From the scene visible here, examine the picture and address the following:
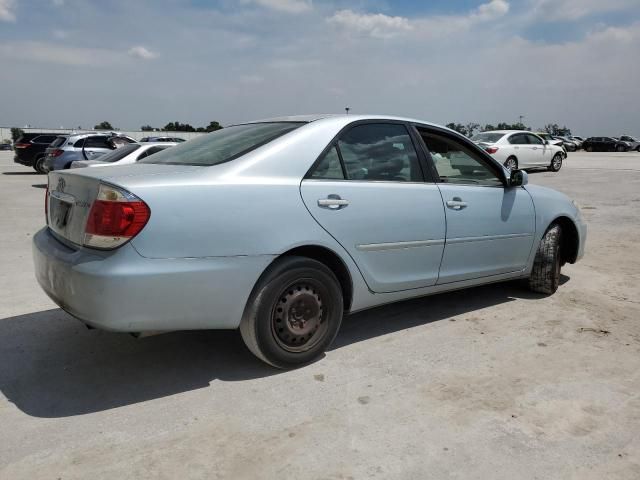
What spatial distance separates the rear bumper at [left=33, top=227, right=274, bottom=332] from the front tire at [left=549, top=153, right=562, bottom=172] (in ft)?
66.6

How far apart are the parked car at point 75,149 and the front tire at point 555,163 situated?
1546 centimetres

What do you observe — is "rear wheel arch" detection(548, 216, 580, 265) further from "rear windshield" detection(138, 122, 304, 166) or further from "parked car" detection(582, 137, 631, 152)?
"parked car" detection(582, 137, 631, 152)

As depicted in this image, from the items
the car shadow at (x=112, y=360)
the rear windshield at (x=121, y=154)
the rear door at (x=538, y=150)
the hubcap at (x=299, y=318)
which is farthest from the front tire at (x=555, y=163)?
the hubcap at (x=299, y=318)

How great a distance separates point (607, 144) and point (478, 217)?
176 feet

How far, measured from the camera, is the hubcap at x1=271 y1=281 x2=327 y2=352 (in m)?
3.33

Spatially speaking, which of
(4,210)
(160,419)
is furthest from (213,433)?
(4,210)

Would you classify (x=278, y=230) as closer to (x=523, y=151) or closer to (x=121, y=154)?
(x=121, y=154)

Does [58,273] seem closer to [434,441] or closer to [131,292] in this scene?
[131,292]

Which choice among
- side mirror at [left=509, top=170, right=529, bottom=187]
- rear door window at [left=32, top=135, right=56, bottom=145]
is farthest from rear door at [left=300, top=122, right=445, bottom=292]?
rear door window at [left=32, top=135, right=56, bottom=145]

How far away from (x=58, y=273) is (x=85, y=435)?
0.87 metres

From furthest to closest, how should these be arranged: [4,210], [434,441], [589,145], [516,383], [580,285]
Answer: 1. [589,145]
2. [4,210]
3. [580,285]
4. [516,383]
5. [434,441]

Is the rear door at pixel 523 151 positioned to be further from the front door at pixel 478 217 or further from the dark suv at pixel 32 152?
the dark suv at pixel 32 152

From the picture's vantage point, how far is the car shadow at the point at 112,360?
312 centimetres

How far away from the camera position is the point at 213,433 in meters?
2.74
